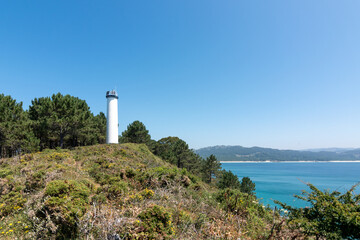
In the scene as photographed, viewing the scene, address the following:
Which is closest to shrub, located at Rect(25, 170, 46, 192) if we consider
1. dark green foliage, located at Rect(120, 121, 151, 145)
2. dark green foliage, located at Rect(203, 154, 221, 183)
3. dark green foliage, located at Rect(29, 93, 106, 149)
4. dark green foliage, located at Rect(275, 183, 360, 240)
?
dark green foliage, located at Rect(275, 183, 360, 240)

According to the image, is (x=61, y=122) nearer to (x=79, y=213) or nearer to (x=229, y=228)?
(x=79, y=213)

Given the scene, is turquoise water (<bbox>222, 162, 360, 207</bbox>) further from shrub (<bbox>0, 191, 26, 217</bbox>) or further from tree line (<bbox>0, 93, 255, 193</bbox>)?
tree line (<bbox>0, 93, 255, 193</bbox>)

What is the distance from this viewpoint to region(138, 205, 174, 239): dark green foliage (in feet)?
10.6

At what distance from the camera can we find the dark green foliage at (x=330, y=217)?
319cm

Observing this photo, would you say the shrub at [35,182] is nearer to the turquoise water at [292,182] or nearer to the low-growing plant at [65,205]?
the low-growing plant at [65,205]

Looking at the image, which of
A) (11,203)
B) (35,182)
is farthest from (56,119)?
(11,203)

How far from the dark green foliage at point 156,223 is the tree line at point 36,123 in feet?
65.6

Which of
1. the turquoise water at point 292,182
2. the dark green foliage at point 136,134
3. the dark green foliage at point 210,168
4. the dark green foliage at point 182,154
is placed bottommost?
the turquoise water at point 292,182

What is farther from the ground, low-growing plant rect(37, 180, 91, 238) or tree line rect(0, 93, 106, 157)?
tree line rect(0, 93, 106, 157)

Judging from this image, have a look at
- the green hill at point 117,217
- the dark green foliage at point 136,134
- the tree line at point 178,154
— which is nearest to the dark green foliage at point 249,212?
the green hill at point 117,217

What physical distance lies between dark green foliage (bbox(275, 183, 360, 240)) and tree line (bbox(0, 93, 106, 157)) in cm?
2215

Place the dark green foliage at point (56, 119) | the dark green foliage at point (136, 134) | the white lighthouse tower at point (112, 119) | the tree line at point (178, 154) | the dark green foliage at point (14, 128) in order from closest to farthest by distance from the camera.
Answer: the dark green foliage at point (14, 128) < the dark green foliage at point (56, 119) < the white lighthouse tower at point (112, 119) < the tree line at point (178, 154) < the dark green foliage at point (136, 134)

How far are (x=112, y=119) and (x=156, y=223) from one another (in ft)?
77.2

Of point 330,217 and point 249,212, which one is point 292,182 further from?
point 330,217
